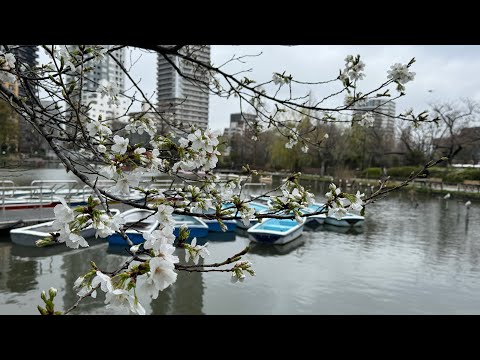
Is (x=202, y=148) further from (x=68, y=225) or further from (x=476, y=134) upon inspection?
(x=476, y=134)

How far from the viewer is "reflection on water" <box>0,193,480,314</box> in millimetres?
5113

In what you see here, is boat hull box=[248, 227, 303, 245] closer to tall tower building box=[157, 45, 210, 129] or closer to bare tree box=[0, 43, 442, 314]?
tall tower building box=[157, 45, 210, 129]

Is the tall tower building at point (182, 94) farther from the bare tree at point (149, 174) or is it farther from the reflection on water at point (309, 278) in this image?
the reflection on water at point (309, 278)

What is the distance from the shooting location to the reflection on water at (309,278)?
16.8 ft

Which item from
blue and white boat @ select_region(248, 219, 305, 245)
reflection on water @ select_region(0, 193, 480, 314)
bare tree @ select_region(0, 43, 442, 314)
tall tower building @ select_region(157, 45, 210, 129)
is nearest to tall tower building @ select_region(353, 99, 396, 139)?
bare tree @ select_region(0, 43, 442, 314)

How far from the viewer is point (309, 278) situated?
641 cm

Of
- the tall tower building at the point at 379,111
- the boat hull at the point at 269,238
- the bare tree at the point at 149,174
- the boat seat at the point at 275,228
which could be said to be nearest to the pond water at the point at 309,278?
the boat hull at the point at 269,238

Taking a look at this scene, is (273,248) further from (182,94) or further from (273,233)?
(182,94)

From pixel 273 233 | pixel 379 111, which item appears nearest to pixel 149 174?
pixel 379 111
